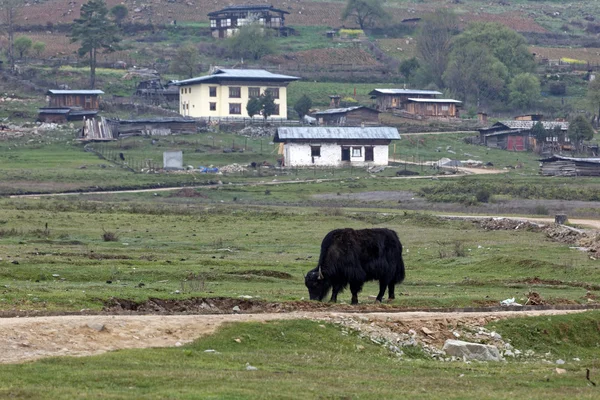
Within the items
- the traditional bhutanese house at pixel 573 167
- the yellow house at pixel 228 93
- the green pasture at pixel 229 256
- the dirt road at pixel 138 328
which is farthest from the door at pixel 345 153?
the dirt road at pixel 138 328

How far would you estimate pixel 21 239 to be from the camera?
44.7 m

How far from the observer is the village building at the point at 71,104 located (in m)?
113

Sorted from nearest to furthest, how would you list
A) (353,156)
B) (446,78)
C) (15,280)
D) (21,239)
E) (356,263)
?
(356,263), (15,280), (21,239), (353,156), (446,78)

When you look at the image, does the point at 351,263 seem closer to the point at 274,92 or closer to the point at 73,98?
the point at 73,98

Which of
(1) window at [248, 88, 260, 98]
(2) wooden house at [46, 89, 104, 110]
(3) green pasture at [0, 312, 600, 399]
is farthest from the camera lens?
(1) window at [248, 88, 260, 98]

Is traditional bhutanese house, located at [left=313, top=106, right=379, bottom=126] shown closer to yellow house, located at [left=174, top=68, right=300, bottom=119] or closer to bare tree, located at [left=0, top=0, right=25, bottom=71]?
yellow house, located at [left=174, top=68, right=300, bottom=119]

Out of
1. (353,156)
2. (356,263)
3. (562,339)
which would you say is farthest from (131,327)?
(353,156)

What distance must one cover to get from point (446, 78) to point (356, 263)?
121830 mm

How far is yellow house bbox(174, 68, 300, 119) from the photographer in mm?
122675

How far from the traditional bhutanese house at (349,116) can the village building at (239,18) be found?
4627 cm

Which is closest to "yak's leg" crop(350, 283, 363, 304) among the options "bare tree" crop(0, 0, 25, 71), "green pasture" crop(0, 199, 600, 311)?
"green pasture" crop(0, 199, 600, 311)

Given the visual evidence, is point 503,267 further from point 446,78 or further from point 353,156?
point 446,78

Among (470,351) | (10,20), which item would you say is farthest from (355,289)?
(10,20)

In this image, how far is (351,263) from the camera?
27.2 m
